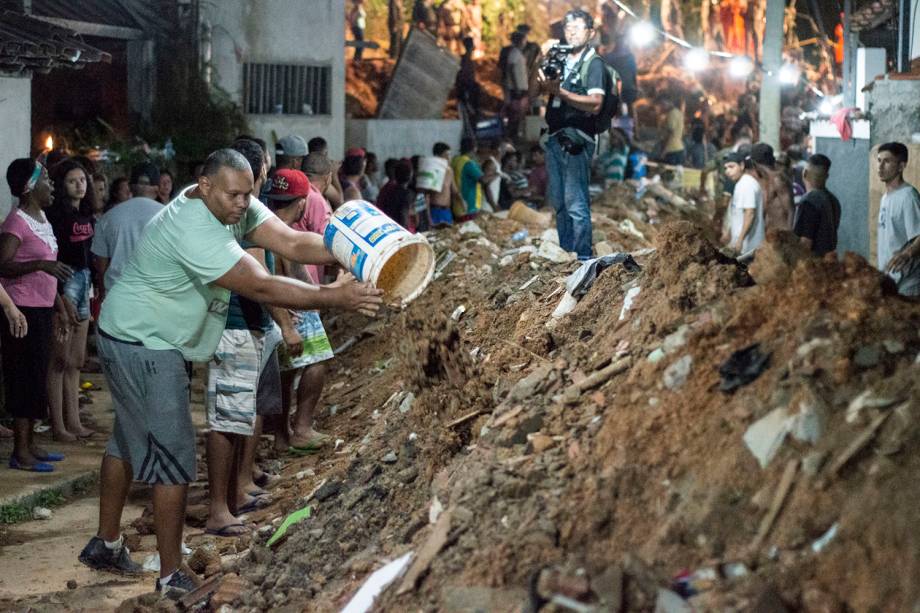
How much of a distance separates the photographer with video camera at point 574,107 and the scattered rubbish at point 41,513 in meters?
4.73

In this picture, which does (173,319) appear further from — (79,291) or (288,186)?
(79,291)

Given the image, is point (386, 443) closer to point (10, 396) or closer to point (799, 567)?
point (10, 396)

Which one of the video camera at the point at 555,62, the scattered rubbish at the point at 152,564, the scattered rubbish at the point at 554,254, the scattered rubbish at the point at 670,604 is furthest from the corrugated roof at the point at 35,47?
the scattered rubbish at the point at 670,604

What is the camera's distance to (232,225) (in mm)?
6609

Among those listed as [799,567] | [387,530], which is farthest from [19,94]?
[799,567]

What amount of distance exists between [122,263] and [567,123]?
368 centimetres

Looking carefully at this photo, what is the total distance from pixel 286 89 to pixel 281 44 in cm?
72

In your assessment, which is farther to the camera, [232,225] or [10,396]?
[10,396]

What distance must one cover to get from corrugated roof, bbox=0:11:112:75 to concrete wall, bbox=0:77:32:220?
0.18 metres

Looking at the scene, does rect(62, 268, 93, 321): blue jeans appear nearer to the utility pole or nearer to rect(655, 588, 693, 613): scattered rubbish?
rect(655, 588, 693, 613): scattered rubbish

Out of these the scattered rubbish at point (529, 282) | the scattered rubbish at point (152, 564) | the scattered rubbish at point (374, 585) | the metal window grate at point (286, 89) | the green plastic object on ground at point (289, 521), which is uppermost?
the metal window grate at point (286, 89)

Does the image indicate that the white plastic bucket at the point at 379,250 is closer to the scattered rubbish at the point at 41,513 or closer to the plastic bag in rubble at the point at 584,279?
the plastic bag in rubble at the point at 584,279

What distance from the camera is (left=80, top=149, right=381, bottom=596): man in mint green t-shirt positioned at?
5777 millimetres

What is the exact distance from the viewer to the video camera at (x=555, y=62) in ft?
32.4
